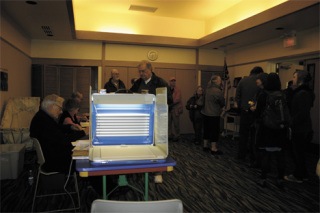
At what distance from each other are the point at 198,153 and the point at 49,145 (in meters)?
3.29

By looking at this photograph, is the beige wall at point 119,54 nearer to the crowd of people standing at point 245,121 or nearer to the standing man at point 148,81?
the crowd of people standing at point 245,121

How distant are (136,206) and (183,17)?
660 centimetres

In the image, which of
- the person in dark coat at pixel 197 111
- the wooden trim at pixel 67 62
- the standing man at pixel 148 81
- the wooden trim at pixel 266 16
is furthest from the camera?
the wooden trim at pixel 67 62

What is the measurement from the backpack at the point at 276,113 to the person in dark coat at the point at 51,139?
7.71ft

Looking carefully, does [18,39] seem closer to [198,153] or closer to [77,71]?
[77,71]

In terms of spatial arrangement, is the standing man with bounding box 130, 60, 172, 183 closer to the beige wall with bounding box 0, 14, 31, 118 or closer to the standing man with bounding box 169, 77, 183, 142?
the beige wall with bounding box 0, 14, 31, 118

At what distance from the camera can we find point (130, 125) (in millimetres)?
2033

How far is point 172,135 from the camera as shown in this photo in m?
6.75

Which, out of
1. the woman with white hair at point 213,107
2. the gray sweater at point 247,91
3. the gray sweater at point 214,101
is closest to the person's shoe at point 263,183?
the gray sweater at point 247,91

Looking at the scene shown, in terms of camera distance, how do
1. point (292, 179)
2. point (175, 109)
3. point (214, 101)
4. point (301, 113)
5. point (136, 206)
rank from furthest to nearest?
1. point (175, 109)
2. point (214, 101)
3. point (292, 179)
4. point (301, 113)
5. point (136, 206)

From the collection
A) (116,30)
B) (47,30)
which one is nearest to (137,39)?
(116,30)

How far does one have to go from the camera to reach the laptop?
190cm

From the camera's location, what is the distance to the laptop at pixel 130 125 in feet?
6.23

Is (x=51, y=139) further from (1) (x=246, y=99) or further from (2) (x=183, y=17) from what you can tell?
(2) (x=183, y=17)
